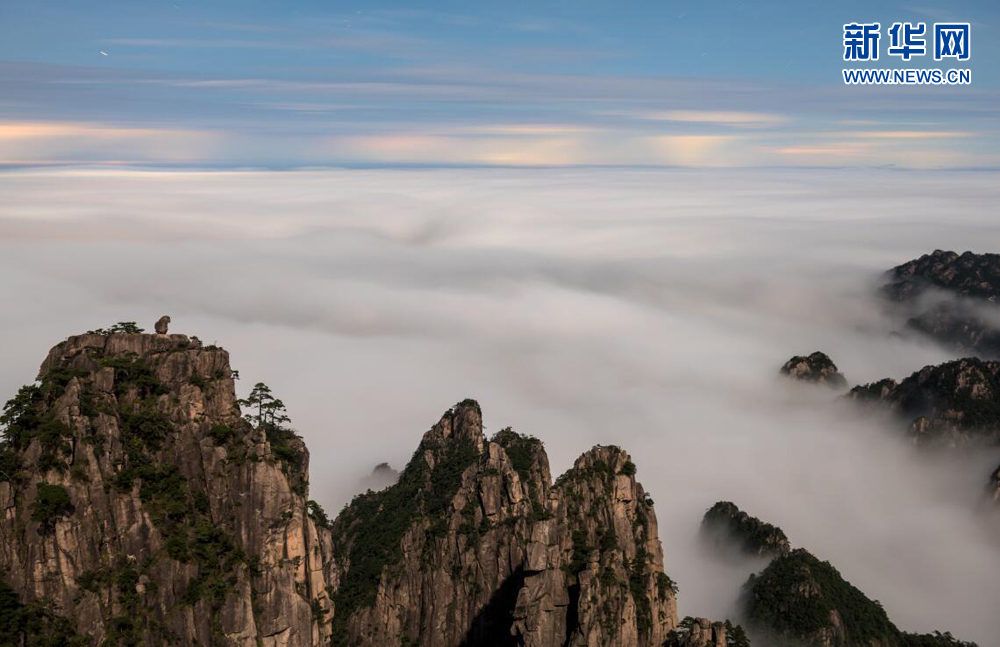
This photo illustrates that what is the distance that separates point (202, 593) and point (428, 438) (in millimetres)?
76898

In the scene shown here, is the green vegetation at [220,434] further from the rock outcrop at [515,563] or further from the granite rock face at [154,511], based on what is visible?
the rock outcrop at [515,563]

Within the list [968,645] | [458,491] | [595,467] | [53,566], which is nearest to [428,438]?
[458,491]

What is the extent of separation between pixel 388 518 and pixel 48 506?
224 feet

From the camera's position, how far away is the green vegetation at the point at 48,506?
70.6 meters

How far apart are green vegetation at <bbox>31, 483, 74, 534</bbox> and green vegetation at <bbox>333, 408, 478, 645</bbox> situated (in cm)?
5169

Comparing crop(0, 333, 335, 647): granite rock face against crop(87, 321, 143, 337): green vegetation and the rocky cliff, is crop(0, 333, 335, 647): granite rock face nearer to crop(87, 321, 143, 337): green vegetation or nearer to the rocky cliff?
the rocky cliff

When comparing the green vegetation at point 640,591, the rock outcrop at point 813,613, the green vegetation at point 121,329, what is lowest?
the rock outcrop at point 813,613

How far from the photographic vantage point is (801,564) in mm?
161375

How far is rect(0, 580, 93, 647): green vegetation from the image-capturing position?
223 feet

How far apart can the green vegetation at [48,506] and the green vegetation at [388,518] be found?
51.7 metres

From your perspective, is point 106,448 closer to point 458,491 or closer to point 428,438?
point 458,491

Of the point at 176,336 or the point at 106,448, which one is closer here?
the point at 106,448

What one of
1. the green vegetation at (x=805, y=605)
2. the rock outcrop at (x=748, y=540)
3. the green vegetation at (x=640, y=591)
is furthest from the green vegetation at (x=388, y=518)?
Result: the rock outcrop at (x=748, y=540)

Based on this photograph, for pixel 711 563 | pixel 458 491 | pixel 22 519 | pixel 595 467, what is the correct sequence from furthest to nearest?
pixel 711 563 < pixel 458 491 < pixel 595 467 < pixel 22 519
